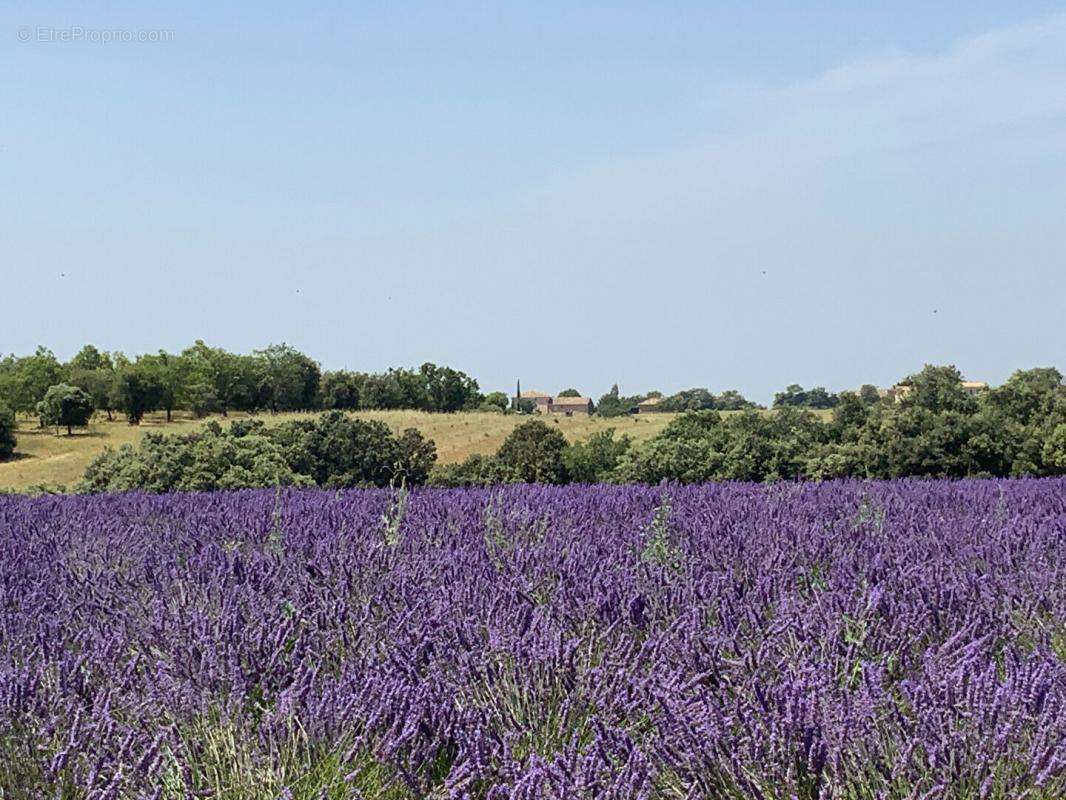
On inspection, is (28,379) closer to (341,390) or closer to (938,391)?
(341,390)

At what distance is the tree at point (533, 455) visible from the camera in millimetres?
19469

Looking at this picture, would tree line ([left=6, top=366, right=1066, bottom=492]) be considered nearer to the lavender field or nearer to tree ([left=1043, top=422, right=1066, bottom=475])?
tree ([left=1043, top=422, right=1066, bottom=475])

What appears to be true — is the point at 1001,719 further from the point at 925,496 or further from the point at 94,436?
the point at 94,436

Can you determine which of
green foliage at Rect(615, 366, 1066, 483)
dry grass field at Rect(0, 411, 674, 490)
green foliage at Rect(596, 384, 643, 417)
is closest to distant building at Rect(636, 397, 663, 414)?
green foliage at Rect(596, 384, 643, 417)

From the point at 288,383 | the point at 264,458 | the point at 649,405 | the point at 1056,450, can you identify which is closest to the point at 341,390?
the point at 288,383

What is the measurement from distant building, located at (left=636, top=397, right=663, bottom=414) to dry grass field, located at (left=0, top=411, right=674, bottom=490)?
30089 mm

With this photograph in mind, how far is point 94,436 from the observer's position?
175 feet

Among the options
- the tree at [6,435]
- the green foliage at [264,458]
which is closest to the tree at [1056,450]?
the green foliage at [264,458]

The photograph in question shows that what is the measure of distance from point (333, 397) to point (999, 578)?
7055 cm

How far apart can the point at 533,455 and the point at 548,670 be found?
16946 millimetres

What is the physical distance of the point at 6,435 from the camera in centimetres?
4856

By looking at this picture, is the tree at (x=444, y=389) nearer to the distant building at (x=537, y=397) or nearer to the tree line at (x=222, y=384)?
the tree line at (x=222, y=384)

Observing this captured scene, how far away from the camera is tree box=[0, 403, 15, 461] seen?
47.9 meters

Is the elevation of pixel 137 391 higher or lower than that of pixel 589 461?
higher
